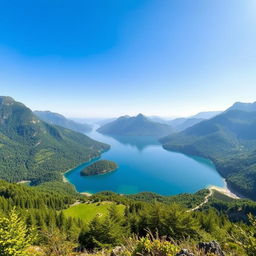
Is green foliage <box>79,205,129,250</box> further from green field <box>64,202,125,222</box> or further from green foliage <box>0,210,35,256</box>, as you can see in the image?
green field <box>64,202,125,222</box>

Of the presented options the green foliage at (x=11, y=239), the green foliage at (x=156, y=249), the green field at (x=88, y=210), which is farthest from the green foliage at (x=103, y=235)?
the green field at (x=88, y=210)

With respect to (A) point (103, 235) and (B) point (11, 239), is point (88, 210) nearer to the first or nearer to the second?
(A) point (103, 235)

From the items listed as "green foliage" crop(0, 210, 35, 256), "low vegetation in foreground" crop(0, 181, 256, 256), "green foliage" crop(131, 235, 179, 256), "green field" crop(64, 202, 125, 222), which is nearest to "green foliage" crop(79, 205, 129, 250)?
"low vegetation in foreground" crop(0, 181, 256, 256)

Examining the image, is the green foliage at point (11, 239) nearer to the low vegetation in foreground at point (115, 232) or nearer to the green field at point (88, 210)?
the low vegetation in foreground at point (115, 232)

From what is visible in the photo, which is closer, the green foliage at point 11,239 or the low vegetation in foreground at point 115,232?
the low vegetation in foreground at point 115,232

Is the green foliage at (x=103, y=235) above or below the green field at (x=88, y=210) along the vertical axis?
above

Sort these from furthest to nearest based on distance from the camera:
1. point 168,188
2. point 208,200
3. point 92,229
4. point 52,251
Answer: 1. point 168,188
2. point 208,200
3. point 92,229
4. point 52,251

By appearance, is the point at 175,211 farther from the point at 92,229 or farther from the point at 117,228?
the point at 92,229

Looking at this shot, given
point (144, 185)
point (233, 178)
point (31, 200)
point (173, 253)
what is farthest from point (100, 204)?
point (233, 178)

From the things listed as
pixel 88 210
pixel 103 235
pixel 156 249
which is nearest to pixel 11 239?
pixel 156 249
